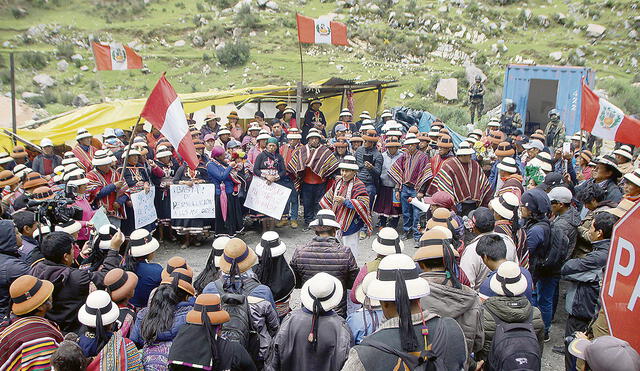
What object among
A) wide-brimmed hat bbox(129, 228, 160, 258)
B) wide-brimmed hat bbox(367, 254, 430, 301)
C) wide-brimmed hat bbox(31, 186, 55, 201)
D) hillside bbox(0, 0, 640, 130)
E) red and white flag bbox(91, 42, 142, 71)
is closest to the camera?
wide-brimmed hat bbox(367, 254, 430, 301)

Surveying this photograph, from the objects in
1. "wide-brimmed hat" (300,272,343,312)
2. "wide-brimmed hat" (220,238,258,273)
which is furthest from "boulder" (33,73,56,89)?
"wide-brimmed hat" (300,272,343,312)

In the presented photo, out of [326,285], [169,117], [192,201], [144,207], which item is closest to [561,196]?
[326,285]

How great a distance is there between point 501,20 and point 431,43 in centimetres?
863

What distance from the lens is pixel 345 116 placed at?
46.6ft

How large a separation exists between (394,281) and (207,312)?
49.1 inches

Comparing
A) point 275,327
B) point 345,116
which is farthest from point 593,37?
point 275,327

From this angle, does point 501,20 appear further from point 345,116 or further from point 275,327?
point 275,327

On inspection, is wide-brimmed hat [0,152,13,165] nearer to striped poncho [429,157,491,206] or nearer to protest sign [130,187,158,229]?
protest sign [130,187,158,229]

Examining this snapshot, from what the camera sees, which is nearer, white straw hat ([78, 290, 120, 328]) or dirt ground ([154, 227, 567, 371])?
white straw hat ([78, 290, 120, 328])

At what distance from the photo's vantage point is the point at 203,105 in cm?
1280

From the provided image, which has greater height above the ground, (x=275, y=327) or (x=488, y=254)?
(x=488, y=254)

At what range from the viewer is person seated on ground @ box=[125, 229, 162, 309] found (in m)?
4.90

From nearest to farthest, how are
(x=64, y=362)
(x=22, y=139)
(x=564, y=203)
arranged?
(x=64, y=362)
(x=564, y=203)
(x=22, y=139)

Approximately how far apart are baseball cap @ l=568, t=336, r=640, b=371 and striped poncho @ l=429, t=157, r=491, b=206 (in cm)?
585
